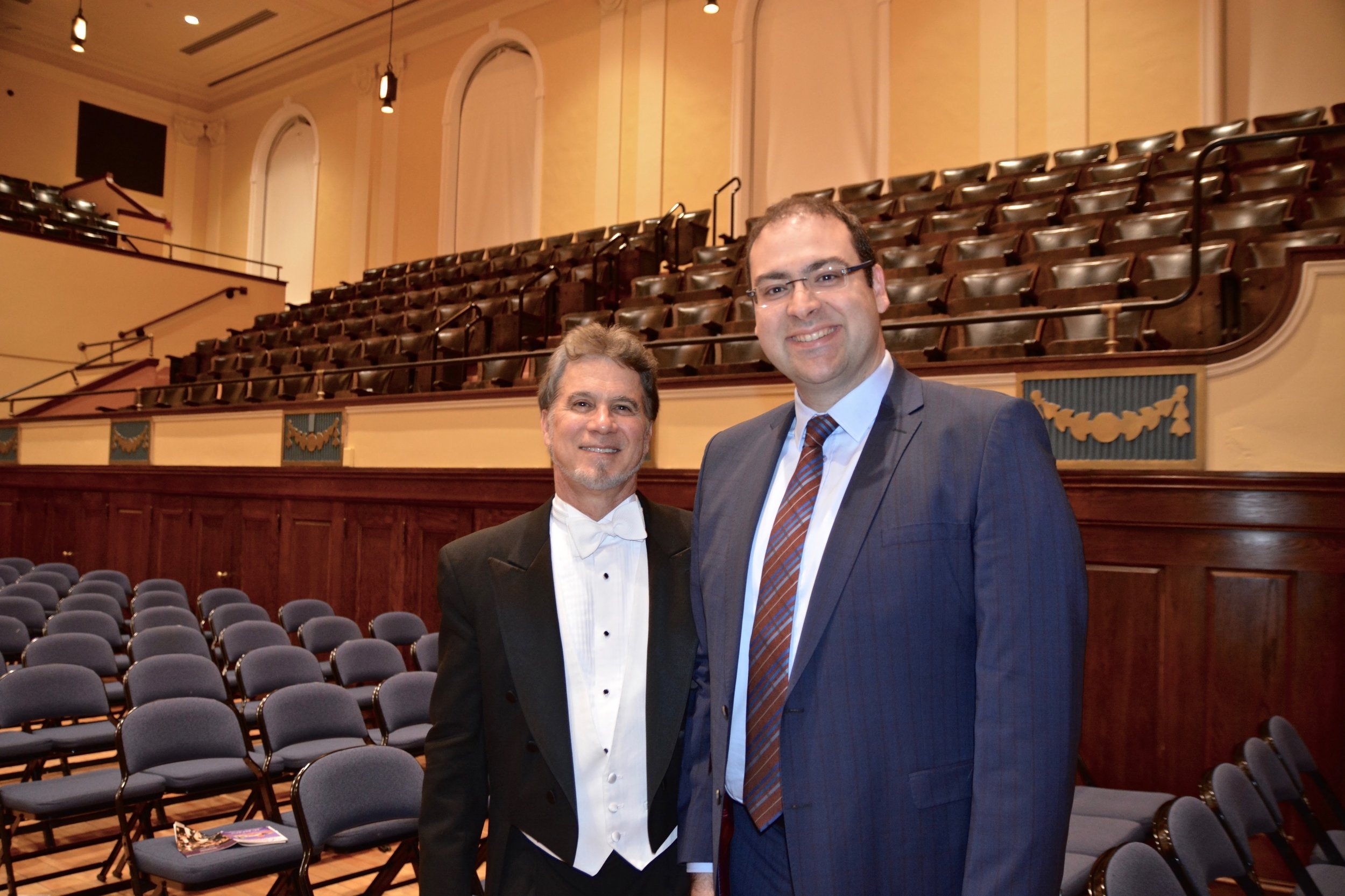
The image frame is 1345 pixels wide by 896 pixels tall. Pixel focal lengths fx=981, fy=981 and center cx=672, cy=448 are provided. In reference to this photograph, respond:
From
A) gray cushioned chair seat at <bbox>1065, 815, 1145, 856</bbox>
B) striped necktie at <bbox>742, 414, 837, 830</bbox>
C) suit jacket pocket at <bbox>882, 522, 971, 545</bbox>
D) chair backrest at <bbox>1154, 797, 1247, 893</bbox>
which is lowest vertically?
gray cushioned chair seat at <bbox>1065, 815, 1145, 856</bbox>

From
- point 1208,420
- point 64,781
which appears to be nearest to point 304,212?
point 64,781

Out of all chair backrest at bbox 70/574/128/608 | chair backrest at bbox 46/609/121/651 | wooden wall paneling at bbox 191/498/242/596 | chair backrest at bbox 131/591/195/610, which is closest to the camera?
chair backrest at bbox 46/609/121/651

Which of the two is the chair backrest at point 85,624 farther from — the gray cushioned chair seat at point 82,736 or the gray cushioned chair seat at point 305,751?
the gray cushioned chair seat at point 305,751

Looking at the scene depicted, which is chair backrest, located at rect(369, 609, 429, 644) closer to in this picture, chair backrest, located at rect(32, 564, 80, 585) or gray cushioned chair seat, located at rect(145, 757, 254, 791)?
gray cushioned chair seat, located at rect(145, 757, 254, 791)

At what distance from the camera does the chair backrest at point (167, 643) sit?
16.7 feet

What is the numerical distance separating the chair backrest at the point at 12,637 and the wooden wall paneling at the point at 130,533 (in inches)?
164

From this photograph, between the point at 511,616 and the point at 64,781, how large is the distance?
2908mm

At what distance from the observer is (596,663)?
5.63ft

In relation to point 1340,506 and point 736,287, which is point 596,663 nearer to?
point 1340,506

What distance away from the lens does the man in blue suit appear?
1.26 meters

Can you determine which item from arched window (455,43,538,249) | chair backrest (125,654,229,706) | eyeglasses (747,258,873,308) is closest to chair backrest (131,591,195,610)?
chair backrest (125,654,229,706)

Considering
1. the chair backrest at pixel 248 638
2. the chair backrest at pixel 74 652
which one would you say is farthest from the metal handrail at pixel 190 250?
the chair backrest at pixel 74 652

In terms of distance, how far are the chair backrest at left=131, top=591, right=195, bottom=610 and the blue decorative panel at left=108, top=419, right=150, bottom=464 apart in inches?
122

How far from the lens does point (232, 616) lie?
6242 millimetres
